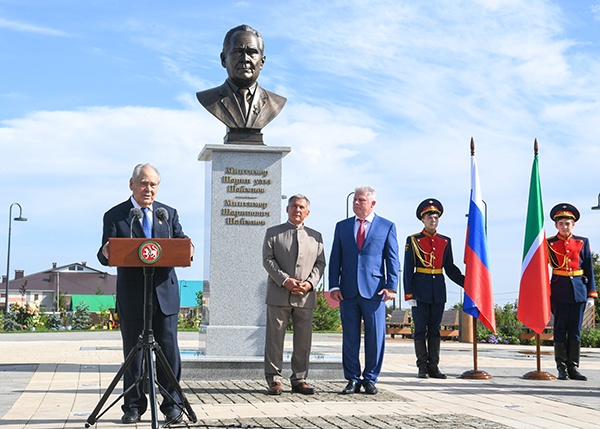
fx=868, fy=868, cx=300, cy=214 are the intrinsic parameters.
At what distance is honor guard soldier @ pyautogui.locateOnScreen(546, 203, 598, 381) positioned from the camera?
10867 mm

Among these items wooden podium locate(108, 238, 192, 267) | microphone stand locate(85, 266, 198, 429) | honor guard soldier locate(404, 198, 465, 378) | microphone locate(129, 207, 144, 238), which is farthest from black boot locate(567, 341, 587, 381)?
microphone locate(129, 207, 144, 238)

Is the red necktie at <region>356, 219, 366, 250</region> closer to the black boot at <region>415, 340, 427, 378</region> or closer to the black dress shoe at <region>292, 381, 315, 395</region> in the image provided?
the black dress shoe at <region>292, 381, 315, 395</region>

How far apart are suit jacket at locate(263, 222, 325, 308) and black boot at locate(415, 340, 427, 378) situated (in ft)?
8.39

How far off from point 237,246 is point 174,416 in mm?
4411

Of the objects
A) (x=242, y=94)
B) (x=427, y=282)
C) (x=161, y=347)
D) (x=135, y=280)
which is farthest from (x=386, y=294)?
(x=242, y=94)

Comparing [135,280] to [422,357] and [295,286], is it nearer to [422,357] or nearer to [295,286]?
[295,286]

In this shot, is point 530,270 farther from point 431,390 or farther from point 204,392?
point 204,392

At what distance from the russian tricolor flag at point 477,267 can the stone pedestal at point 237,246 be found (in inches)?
97.9

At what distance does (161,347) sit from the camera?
6.58 metres

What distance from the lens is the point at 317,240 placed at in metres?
8.93

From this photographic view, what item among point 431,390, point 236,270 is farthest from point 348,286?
point 236,270

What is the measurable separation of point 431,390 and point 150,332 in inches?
156

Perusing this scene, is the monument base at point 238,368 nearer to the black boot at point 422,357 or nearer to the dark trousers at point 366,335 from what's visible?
the black boot at point 422,357

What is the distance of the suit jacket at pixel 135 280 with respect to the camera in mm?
6547
